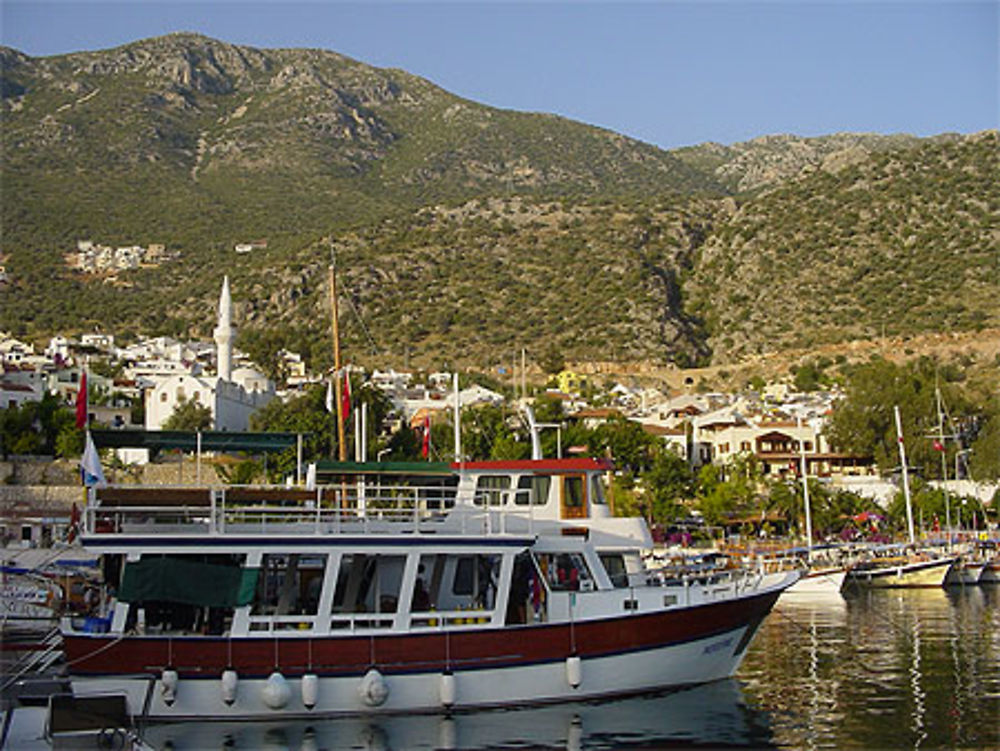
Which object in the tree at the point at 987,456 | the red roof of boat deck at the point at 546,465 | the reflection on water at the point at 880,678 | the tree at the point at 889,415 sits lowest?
the reflection on water at the point at 880,678

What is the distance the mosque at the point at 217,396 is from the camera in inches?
2938

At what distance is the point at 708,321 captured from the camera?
440 feet

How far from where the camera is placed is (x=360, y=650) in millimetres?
19953

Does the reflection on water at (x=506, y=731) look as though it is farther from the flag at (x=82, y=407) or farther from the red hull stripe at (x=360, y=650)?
the flag at (x=82, y=407)

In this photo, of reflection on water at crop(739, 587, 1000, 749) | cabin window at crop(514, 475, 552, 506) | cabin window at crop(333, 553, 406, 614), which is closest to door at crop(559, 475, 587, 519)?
cabin window at crop(514, 475, 552, 506)

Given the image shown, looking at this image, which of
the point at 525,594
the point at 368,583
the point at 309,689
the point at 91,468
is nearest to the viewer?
the point at 309,689

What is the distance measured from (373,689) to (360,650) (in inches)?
28.2

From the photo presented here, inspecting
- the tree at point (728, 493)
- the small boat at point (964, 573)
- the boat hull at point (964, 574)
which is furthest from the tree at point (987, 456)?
the boat hull at point (964, 574)

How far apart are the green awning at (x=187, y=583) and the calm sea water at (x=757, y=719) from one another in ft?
6.88

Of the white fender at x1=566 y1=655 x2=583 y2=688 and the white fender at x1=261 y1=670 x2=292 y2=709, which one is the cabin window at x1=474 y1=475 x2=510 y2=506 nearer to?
the white fender at x1=566 y1=655 x2=583 y2=688

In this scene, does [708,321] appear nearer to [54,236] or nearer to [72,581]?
[54,236]

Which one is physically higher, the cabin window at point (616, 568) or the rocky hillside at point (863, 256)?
the rocky hillside at point (863, 256)

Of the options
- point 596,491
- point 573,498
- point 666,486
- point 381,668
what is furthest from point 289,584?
point 666,486

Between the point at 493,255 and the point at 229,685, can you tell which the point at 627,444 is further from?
the point at 493,255
